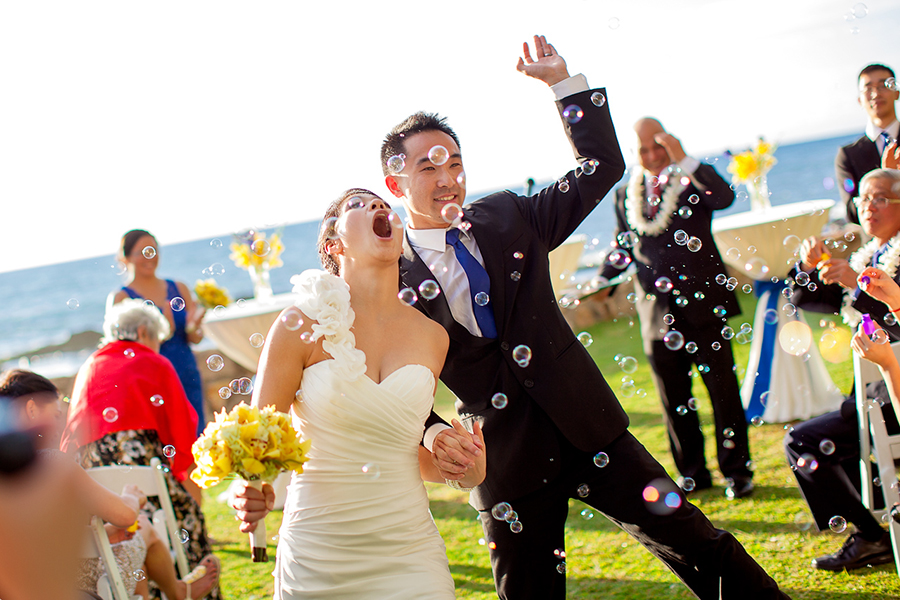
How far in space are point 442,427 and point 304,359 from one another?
522 millimetres

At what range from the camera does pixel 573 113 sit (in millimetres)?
2521

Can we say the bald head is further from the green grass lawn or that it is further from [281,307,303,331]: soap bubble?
[281,307,303,331]: soap bubble

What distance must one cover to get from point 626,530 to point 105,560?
2.02 m

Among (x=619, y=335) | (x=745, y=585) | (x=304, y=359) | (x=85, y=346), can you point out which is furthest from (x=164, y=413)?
(x=85, y=346)

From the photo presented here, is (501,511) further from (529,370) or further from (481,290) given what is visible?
(481,290)

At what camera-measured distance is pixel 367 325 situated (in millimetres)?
2291

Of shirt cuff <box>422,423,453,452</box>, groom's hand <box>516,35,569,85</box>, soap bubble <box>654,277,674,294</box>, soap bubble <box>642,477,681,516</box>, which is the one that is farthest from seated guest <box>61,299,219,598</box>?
soap bubble <box>654,277,674,294</box>

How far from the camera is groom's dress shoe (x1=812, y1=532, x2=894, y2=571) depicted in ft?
10.4

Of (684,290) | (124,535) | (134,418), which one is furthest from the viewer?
(684,290)

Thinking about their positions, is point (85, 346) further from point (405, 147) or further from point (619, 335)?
point (405, 147)

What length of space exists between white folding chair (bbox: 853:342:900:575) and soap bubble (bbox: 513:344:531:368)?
149 centimetres

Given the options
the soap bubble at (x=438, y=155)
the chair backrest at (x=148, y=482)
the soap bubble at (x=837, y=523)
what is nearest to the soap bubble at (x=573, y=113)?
the soap bubble at (x=438, y=155)

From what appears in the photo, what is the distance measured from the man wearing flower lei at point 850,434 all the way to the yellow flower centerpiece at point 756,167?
384 cm

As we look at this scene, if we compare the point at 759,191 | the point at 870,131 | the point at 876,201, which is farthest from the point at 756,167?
the point at 876,201
